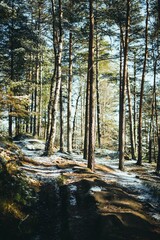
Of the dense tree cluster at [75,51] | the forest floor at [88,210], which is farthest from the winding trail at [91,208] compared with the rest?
the dense tree cluster at [75,51]

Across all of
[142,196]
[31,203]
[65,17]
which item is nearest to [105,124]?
[65,17]

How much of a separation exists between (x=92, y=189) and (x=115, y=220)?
2.18 meters

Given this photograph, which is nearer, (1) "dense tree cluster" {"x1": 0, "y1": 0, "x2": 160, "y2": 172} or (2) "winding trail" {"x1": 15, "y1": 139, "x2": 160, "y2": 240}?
(2) "winding trail" {"x1": 15, "y1": 139, "x2": 160, "y2": 240}

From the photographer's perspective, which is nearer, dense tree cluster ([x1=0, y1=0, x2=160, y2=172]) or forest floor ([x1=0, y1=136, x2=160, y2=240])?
forest floor ([x1=0, y1=136, x2=160, y2=240])

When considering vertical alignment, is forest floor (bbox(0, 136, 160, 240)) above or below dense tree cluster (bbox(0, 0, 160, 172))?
below

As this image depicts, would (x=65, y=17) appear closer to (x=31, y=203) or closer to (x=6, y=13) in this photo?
(x=6, y=13)

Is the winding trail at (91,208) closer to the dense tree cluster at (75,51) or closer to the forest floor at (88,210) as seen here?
the forest floor at (88,210)

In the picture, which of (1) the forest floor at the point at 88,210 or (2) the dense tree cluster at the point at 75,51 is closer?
(1) the forest floor at the point at 88,210

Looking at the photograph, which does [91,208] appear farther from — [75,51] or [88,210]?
[75,51]

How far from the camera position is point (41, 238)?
5750mm

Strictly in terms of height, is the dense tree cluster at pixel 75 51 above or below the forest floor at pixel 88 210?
above

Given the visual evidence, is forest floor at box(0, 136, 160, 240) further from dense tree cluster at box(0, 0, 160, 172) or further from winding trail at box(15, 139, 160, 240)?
dense tree cluster at box(0, 0, 160, 172)

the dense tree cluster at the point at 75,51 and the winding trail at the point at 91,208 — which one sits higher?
the dense tree cluster at the point at 75,51

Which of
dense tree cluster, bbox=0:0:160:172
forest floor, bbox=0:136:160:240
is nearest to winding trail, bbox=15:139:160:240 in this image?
forest floor, bbox=0:136:160:240
